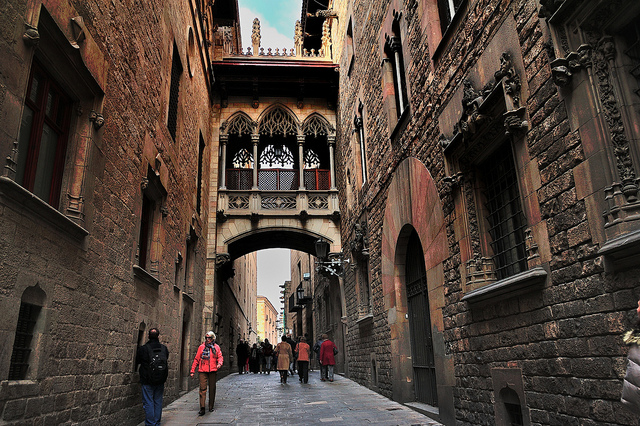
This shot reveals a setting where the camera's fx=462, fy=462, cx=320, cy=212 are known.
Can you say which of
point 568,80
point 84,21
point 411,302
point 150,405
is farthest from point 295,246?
point 568,80

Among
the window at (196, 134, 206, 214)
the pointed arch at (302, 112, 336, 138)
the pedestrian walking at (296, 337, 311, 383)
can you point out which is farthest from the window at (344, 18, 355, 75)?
the pedestrian walking at (296, 337, 311, 383)

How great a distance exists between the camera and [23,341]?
158 inches

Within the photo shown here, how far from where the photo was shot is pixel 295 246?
1964 centimetres

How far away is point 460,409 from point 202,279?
10835 mm

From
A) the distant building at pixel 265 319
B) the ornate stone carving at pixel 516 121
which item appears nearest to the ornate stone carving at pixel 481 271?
the ornate stone carving at pixel 516 121

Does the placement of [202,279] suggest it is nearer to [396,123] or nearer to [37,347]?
[396,123]

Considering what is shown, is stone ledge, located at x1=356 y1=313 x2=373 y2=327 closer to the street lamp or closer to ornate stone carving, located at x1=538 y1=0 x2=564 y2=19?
the street lamp

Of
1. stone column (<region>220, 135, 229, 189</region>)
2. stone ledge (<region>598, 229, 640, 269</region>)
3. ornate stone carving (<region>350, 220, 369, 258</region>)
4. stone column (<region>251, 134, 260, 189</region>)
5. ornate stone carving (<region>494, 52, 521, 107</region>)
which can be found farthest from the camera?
stone column (<region>251, 134, 260, 189</region>)

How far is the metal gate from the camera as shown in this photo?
7501mm

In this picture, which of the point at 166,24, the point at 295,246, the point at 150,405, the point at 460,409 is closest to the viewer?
the point at 460,409

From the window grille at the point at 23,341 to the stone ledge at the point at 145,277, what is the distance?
2.71 m

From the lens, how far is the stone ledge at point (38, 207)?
3.53 m

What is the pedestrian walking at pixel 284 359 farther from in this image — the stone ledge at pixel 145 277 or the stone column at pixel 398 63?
the stone column at pixel 398 63

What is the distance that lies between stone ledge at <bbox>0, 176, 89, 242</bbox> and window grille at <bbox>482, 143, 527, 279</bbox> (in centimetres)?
449
